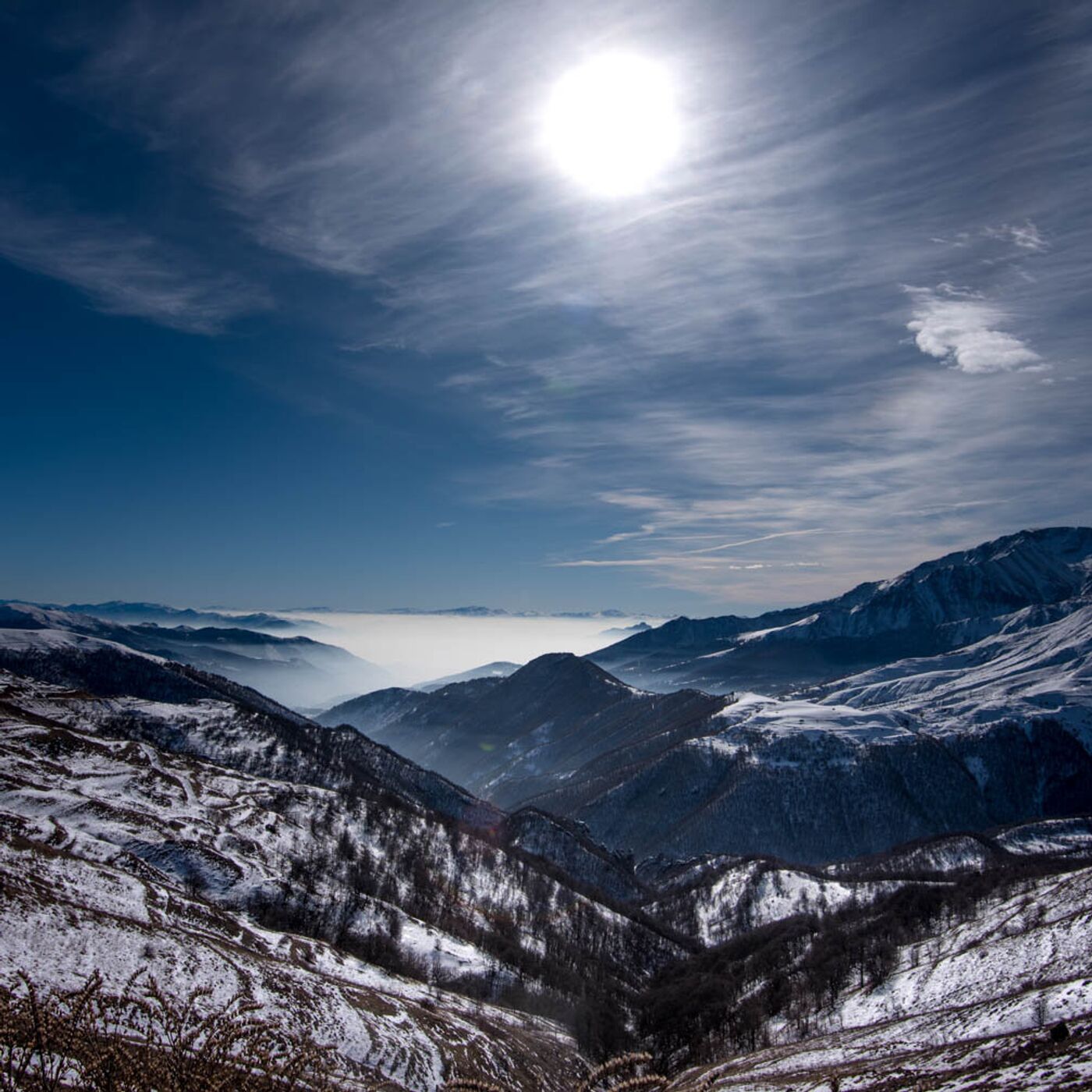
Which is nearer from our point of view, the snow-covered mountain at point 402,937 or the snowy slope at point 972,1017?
the snowy slope at point 972,1017

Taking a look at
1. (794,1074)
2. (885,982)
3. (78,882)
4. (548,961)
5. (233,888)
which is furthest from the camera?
(548,961)

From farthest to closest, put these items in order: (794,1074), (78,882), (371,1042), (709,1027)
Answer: (709,1027), (78,882), (371,1042), (794,1074)

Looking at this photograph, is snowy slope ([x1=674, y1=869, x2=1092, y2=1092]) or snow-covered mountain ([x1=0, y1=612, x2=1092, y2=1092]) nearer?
snowy slope ([x1=674, y1=869, x2=1092, y2=1092])

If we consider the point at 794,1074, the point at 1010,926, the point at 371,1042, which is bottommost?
the point at 1010,926

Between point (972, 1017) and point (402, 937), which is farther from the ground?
point (972, 1017)

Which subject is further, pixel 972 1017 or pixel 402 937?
pixel 402 937

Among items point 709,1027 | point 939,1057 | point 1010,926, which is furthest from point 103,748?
point 1010,926

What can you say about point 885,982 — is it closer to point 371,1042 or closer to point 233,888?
point 371,1042

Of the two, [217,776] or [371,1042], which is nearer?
[371,1042]

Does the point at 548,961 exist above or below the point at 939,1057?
below
